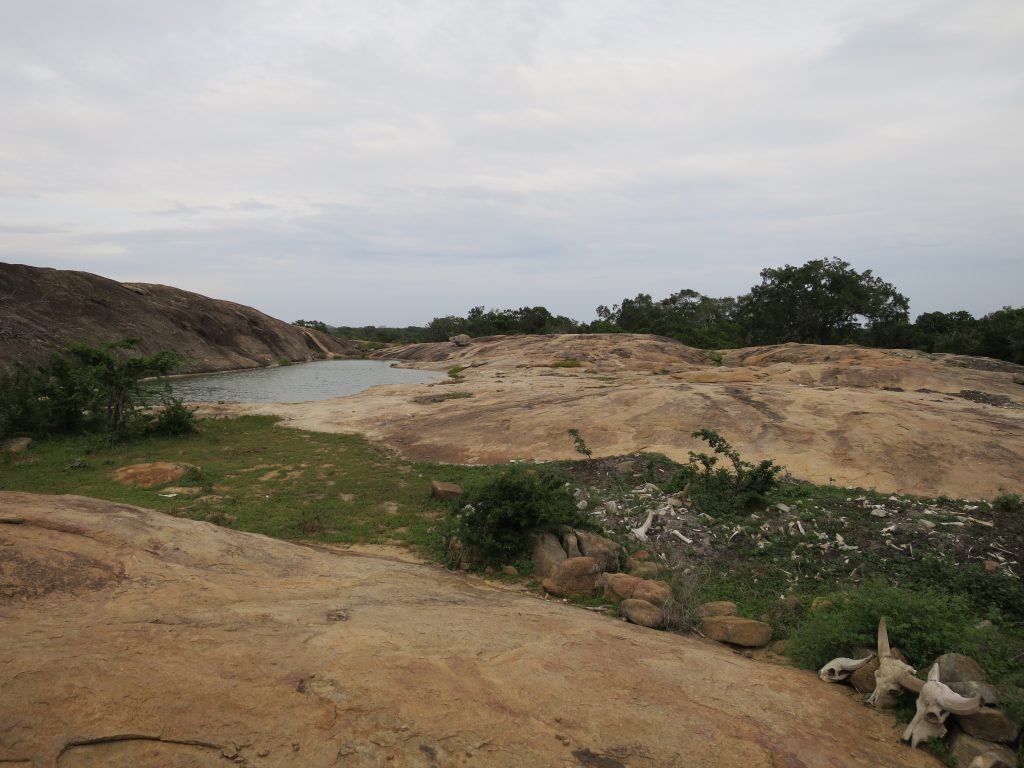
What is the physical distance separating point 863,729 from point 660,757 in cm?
178

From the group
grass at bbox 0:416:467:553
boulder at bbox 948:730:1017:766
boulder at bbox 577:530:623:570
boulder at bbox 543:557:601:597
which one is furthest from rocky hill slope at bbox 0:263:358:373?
boulder at bbox 948:730:1017:766

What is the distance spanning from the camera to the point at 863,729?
390 centimetres

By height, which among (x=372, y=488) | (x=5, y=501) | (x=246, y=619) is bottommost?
(x=372, y=488)

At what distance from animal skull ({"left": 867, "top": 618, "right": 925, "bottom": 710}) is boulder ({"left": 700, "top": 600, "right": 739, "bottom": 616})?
1895mm

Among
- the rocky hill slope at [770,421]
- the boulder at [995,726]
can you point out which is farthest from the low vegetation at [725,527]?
the rocky hill slope at [770,421]

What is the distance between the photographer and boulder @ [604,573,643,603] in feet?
21.4

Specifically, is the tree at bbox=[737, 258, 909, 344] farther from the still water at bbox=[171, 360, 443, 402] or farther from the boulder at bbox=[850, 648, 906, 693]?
the boulder at bbox=[850, 648, 906, 693]

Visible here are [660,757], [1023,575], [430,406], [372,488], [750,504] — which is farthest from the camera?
[430,406]

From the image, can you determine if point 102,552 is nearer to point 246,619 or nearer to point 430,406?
point 246,619

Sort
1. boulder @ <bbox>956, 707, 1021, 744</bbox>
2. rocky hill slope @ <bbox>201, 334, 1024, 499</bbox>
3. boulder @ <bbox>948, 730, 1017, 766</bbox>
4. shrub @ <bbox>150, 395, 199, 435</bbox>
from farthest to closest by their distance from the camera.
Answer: shrub @ <bbox>150, 395, 199, 435</bbox> → rocky hill slope @ <bbox>201, 334, 1024, 499</bbox> → boulder @ <bbox>956, 707, 1021, 744</bbox> → boulder @ <bbox>948, 730, 1017, 766</bbox>

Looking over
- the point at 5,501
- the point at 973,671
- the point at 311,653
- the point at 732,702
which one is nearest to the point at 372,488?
the point at 5,501

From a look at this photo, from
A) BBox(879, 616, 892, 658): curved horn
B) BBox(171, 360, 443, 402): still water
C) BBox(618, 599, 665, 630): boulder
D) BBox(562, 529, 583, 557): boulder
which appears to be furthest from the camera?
BBox(171, 360, 443, 402): still water

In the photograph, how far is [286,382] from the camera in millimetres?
36969

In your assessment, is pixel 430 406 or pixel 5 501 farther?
pixel 430 406
